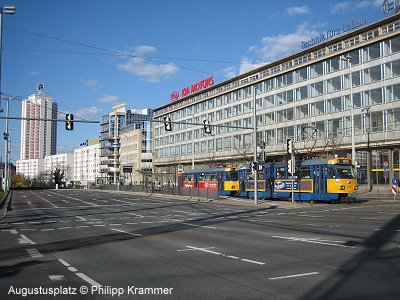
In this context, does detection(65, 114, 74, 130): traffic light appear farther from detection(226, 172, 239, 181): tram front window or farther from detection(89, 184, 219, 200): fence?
detection(226, 172, 239, 181): tram front window

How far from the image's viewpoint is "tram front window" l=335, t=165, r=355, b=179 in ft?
101

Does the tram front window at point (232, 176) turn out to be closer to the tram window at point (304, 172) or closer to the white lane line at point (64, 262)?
the tram window at point (304, 172)

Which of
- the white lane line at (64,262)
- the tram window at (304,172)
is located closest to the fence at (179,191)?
the tram window at (304,172)

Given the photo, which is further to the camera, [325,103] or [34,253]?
[325,103]

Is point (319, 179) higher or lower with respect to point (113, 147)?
lower

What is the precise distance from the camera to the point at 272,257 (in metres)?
9.95

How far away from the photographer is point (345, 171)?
30859 millimetres

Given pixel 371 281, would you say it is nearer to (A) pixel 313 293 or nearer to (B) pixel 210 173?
(A) pixel 313 293

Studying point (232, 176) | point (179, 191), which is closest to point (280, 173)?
point (232, 176)

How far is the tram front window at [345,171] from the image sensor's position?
30.7 meters

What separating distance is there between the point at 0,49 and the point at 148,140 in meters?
106

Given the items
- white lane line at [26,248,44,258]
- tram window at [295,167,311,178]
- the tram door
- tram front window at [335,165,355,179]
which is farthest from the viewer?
tram window at [295,167,311,178]

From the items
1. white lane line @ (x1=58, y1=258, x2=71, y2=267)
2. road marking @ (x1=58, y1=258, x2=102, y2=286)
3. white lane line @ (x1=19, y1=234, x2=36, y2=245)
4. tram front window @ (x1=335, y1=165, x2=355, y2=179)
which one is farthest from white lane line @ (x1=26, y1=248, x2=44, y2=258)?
tram front window @ (x1=335, y1=165, x2=355, y2=179)

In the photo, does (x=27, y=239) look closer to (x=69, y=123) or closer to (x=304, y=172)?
(x=69, y=123)
